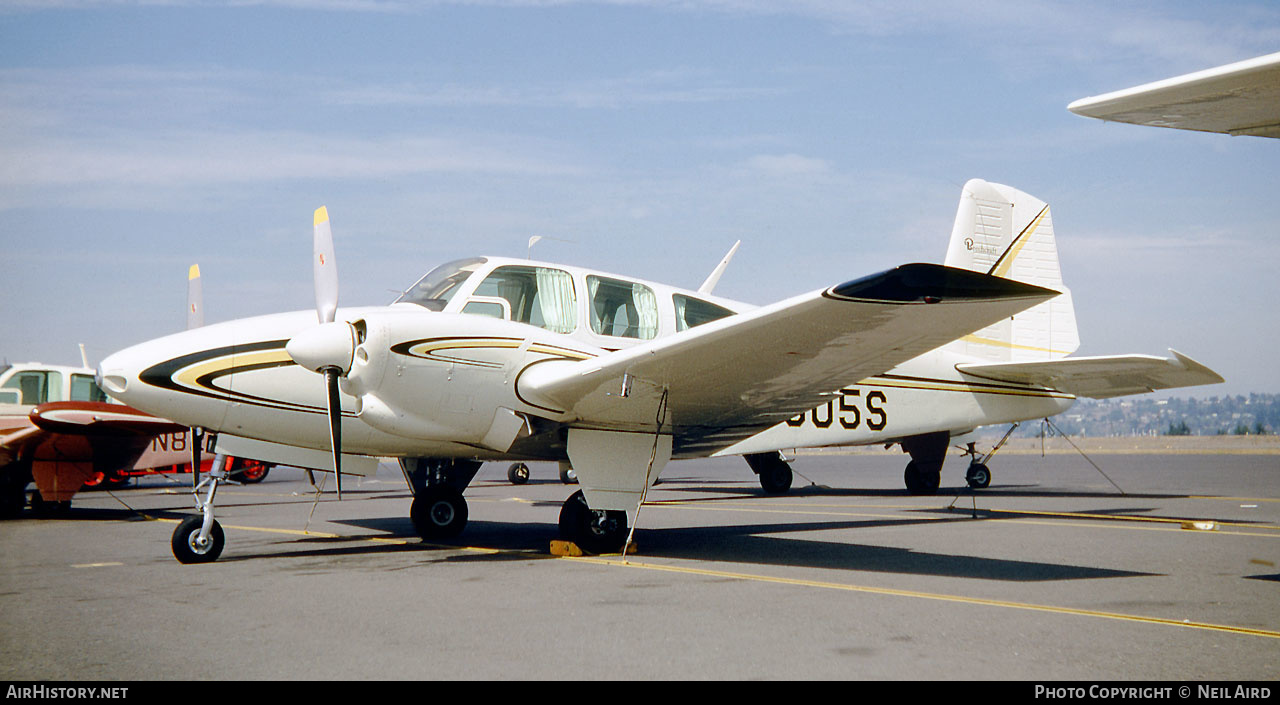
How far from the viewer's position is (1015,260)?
1634cm

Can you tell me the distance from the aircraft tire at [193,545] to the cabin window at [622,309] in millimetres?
4113

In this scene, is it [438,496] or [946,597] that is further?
[438,496]

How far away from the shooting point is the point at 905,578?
739 centimetres

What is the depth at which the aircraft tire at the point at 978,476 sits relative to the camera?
731 inches

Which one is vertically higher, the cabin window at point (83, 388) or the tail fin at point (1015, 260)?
the tail fin at point (1015, 260)

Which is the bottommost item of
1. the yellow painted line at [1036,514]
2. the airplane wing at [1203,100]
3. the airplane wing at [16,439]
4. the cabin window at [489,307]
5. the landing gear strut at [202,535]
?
the yellow painted line at [1036,514]

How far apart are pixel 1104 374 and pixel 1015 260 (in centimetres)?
307

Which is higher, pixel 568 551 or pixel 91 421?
pixel 91 421

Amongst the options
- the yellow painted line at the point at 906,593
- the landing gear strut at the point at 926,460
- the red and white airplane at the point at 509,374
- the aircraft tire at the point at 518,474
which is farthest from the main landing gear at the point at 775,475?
the yellow painted line at the point at 906,593

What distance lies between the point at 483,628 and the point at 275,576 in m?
3.21

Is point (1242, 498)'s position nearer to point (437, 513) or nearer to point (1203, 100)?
point (437, 513)

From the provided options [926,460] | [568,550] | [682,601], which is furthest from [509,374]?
[926,460]

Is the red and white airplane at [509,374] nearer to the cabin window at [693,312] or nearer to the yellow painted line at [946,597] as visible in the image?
the cabin window at [693,312]
